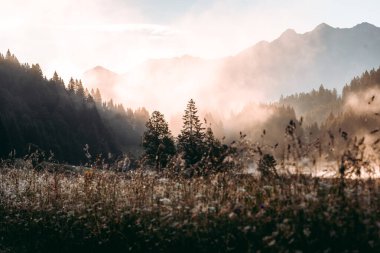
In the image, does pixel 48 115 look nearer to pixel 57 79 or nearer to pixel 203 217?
pixel 57 79

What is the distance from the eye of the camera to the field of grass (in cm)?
600

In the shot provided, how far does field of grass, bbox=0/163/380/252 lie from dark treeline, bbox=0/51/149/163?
4040 inches

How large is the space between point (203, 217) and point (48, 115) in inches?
5367

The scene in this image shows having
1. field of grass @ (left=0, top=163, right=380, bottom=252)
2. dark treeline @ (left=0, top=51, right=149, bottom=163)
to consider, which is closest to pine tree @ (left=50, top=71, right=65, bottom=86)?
dark treeline @ (left=0, top=51, right=149, bottom=163)

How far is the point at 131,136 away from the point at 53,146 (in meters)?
75.7

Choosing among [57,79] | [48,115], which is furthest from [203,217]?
[57,79]

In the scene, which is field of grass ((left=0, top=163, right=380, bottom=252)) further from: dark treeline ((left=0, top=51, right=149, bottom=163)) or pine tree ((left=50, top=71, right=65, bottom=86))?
pine tree ((left=50, top=71, right=65, bottom=86))

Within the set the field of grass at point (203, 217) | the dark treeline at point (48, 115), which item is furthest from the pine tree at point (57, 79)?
the field of grass at point (203, 217)

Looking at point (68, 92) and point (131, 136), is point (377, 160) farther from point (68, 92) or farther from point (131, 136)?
point (131, 136)

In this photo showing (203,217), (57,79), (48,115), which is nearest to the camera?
(203,217)

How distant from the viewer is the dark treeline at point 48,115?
118750mm

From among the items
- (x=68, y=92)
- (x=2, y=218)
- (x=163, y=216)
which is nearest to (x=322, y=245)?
(x=163, y=216)

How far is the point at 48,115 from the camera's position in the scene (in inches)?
5340

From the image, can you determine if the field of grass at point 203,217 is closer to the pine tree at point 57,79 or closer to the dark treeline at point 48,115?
the dark treeline at point 48,115
